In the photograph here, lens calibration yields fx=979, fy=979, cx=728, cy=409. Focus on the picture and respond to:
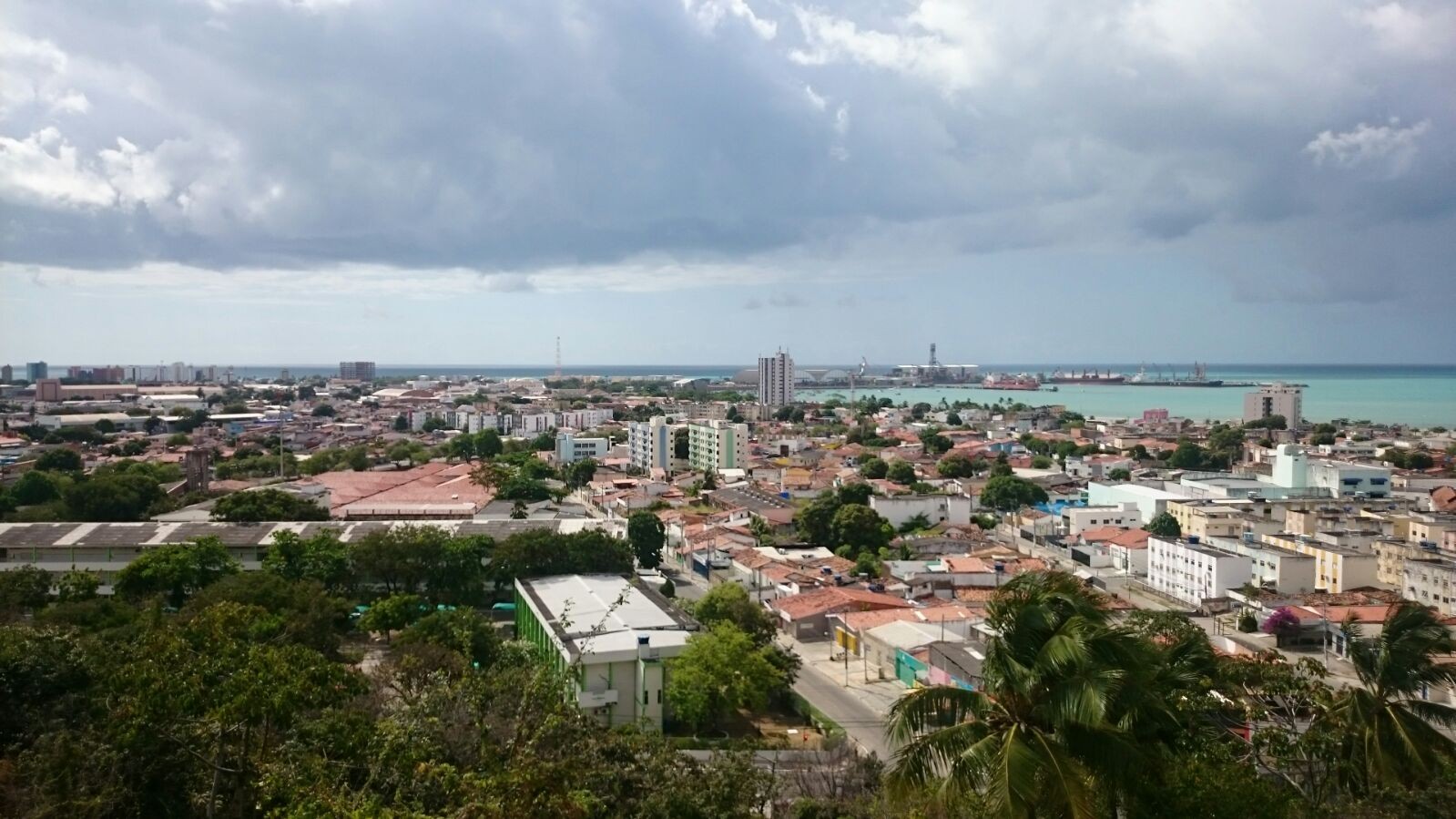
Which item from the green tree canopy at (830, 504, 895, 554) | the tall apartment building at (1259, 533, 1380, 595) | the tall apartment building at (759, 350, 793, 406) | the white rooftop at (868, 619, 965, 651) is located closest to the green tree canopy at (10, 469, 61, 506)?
the green tree canopy at (830, 504, 895, 554)

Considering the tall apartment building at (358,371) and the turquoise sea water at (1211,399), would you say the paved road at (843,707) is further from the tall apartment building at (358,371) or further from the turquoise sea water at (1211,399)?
the tall apartment building at (358,371)

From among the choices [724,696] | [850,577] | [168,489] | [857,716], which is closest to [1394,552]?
[850,577]

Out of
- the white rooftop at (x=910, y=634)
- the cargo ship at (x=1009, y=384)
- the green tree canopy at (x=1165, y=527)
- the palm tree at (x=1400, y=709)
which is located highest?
the palm tree at (x=1400, y=709)

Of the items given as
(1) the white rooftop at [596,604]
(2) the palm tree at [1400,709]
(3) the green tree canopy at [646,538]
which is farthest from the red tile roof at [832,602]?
(2) the palm tree at [1400,709]

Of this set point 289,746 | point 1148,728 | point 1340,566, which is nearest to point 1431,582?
point 1340,566

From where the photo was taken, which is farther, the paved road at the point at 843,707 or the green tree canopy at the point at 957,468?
the green tree canopy at the point at 957,468

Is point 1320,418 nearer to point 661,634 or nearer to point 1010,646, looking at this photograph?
point 661,634

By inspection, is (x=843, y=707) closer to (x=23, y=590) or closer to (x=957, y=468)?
(x=23, y=590)
